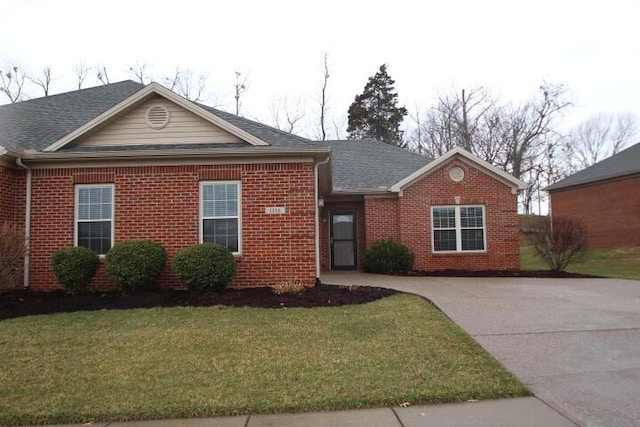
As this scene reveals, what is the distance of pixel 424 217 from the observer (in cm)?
1573

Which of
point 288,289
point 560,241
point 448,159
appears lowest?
point 288,289

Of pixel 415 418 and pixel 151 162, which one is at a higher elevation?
pixel 151 162

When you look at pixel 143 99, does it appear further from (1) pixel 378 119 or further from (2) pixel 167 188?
(1) pixel 378 119

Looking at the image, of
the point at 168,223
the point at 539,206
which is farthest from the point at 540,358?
the point at 539,206

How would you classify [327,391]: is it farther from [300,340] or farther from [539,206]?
[539,206]

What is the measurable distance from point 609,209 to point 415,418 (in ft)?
86.3

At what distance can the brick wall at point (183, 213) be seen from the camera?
10078mm

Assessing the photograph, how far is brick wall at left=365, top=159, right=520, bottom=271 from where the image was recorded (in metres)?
15.6

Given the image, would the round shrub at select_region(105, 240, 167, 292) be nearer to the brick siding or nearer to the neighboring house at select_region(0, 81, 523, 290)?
the neighboring house at select_region(0, 81, 523, 290)

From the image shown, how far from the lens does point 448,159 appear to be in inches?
619

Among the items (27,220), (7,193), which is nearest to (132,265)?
(27,220)

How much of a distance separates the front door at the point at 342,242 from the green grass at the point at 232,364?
912 cm

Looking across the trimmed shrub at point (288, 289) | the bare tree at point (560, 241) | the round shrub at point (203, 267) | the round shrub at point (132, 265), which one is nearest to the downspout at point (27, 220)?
the round shrub at point (132, 265)

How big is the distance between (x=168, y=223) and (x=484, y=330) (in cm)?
687
